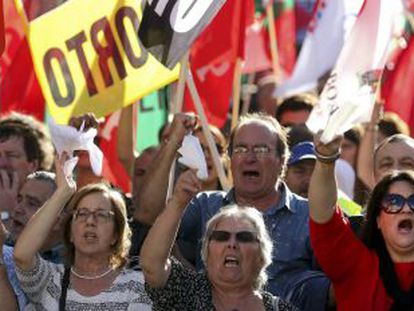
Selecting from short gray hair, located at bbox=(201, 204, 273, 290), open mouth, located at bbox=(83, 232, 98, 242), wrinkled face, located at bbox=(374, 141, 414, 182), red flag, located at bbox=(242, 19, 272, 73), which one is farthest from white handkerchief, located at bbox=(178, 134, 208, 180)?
red flag, located at bbox=(242, 19, 272, 73)

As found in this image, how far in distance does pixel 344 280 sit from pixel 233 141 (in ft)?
4.29

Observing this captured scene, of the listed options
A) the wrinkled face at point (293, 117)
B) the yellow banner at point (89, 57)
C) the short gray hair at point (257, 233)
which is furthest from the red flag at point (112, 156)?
the short gray hair at point (257, 233)

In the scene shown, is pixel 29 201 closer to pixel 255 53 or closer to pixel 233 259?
pixel 233 259

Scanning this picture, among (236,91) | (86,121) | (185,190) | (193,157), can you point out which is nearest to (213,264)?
(185,190)

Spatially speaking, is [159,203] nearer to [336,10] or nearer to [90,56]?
[90,56]

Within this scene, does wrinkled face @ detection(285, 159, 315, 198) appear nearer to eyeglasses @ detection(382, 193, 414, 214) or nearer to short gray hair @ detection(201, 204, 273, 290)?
short gray hair @ detection(201, 204, 273, 290)

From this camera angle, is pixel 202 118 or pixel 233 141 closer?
pixel 233 141

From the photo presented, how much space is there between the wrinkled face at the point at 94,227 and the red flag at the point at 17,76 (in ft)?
10.9

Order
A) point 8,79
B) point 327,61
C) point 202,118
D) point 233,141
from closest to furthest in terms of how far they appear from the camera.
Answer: point 233,141
point 202,118
point 8,79
point 327,61

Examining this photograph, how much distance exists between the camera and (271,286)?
23.7 feet

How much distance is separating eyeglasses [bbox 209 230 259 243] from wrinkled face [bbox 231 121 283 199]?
2.47 feet

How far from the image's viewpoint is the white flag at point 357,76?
6.24 metres

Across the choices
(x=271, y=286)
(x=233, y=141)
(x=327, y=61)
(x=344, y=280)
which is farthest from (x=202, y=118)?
(x=327, y=61)

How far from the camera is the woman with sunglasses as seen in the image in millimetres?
6371
